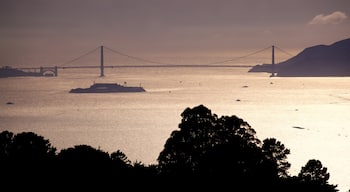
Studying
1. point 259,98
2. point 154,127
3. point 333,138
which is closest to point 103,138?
point 154,127

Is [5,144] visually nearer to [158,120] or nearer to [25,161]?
[25,161]

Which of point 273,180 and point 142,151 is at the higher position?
point 273,180

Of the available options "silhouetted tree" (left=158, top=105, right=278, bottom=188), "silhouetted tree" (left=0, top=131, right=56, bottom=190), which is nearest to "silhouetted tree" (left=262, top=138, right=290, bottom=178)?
"silhouetted tree" (left=158, top=105, right=278, bottom=188)

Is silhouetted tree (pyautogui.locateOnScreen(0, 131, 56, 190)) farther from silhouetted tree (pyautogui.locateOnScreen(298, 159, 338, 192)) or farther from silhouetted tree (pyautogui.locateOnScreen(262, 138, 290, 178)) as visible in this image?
silhouetted tree (pyautogui.locateOnScreen(298, 159, 338, 192))

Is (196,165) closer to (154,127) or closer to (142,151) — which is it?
(142,151)

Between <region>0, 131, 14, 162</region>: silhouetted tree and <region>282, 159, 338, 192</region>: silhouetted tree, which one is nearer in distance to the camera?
<region>282, 159, 338, 192</region>: silhouetted tree

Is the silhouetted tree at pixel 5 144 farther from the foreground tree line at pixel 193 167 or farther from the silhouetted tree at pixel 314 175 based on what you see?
the silhouetted tree at pixel 314 175

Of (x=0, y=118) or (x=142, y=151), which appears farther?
(x=0, y=118)

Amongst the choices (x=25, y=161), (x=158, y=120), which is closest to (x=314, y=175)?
(x=25, y=161)

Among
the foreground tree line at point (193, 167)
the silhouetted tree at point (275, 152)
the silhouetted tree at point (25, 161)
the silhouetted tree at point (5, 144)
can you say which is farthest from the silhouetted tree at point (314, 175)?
the silhouetted tree at point (5, 144)

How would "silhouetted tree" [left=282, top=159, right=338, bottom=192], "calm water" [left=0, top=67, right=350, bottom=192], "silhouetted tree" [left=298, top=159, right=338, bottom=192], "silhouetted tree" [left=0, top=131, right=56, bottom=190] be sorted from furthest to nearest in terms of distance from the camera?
"calm water" [left=0, top=67, right=350, bottom=192], "silhouetted tree" [left=298, top=159, right=338, bottom=192], "silhouetted tree" [left=282, top=159, right=338, bottom=192], "silhouetted tree" [left=0, top=131, right=56, bottom=190]
